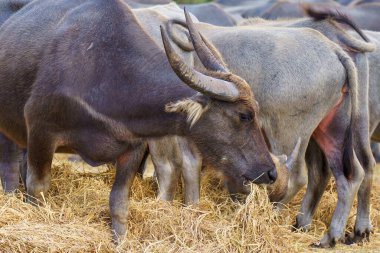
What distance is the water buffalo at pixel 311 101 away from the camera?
23.4 ft

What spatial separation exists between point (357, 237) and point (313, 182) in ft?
2.39

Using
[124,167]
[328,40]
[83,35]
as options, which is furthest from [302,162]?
[83,35]

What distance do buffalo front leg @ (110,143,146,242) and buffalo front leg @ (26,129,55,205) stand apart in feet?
1.62

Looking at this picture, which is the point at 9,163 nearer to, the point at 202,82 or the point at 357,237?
the point at 202,82

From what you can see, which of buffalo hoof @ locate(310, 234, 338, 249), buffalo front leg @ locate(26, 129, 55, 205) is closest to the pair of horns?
buffalo front leg @ locate(26, 129, 55, 205)

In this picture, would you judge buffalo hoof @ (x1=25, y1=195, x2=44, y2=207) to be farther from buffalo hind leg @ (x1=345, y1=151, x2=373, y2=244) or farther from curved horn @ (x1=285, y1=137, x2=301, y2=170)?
buffalo hind leg @ (x1=345, y1=151, x2=373, y2=244)

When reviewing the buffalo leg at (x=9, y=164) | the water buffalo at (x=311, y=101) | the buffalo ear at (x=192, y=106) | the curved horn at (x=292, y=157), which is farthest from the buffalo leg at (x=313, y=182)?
the buffalo leg at (x=9, y=164)

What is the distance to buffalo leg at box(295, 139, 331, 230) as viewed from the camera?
7470mm

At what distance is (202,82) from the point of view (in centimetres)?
539

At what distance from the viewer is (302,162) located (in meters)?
7.37

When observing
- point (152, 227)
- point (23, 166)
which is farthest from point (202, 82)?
point (23, 166)

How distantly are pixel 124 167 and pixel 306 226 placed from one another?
6.08 ft

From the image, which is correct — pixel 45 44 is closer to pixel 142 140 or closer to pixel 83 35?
A: pixel 83 35

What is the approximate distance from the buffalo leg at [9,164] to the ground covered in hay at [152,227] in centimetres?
49
